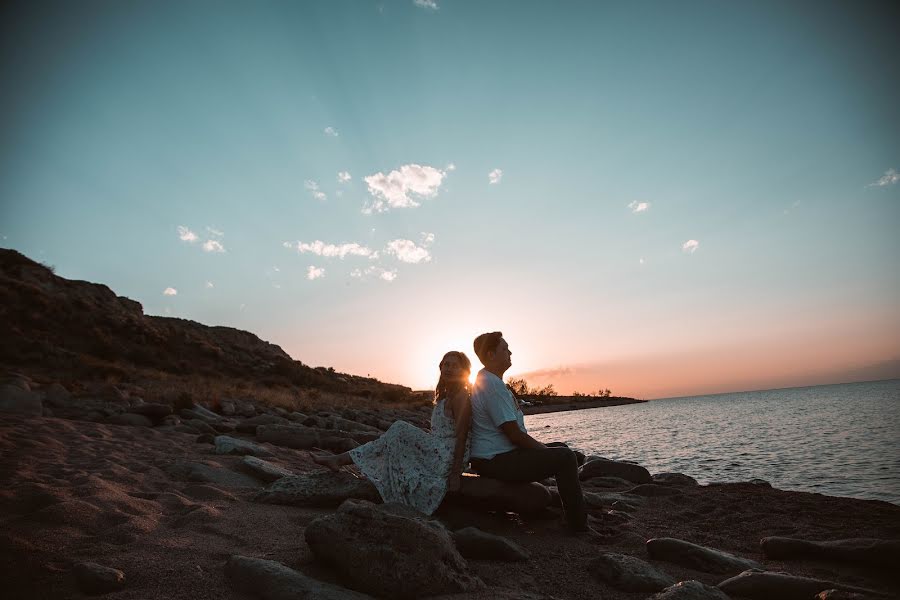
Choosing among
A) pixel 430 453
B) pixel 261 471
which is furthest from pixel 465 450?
pixel 261 471

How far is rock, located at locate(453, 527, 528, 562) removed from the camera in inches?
154

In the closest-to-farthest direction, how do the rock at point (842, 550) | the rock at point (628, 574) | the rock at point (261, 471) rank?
the rock at point (628, 574) < the rock at point (842, 550) < the rock at point (261, 471)

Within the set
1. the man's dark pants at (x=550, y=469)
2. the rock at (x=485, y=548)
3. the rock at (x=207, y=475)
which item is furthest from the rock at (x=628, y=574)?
the rock at (x=207, y=475)

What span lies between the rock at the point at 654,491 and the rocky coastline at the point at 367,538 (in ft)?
0.84

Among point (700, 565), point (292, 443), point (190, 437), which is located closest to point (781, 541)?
point (700, 565)

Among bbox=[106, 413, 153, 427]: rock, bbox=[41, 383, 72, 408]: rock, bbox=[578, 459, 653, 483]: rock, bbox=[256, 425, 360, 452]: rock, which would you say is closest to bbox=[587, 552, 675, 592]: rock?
bbox=[578, 459, 653, 483]: rock

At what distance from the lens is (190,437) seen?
8.90 m

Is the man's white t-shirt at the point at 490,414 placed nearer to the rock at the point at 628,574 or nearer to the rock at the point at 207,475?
the rock at the point at 628,574

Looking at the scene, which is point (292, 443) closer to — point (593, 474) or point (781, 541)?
point (593, 474)

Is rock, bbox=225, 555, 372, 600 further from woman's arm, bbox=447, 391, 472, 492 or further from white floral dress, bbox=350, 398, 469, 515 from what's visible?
woman's arm, bbox=447, 391, 472, 492

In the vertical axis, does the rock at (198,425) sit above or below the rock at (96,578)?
below

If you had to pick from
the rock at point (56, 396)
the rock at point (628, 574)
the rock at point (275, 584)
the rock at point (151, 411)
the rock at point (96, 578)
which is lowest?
the rock at point (628, 574)

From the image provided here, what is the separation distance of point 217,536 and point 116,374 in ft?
61.9

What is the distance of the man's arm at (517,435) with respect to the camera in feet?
15.7
